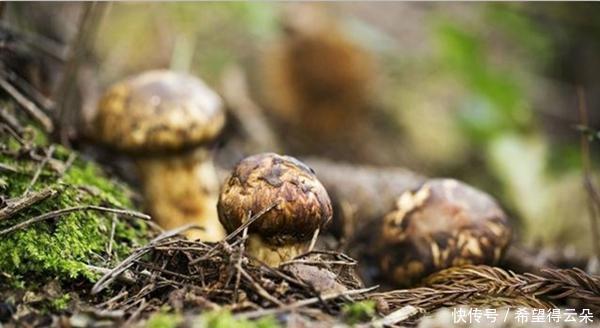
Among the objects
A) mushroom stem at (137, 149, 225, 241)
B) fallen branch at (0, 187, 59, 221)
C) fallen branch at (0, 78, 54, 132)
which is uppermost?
fallen branch at (0, 78, 54, 132)

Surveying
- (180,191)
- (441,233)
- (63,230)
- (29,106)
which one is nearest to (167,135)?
(180,191)

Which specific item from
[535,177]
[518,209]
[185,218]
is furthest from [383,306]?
[535,177]

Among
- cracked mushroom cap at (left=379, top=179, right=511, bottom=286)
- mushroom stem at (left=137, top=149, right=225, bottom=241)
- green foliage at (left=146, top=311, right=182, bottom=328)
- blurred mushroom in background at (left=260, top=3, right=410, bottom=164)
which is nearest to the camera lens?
green foliage at (left=146, top=311, right=182, bottom=328)

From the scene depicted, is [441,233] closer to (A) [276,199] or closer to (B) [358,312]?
(A) [276,199]

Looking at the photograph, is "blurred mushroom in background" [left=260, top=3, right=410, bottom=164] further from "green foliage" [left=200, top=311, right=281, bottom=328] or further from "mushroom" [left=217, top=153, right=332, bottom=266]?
"green foliage" [left=200, top=311, right=281, bottom=328]

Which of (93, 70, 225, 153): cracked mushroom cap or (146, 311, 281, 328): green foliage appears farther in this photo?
(93, 70, 225, 153): cracked mushroom cap

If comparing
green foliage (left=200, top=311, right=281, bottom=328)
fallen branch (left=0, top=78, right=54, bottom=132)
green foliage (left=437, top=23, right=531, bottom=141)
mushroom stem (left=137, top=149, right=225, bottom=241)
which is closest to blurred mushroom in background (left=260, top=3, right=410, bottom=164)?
green foliage (left=437, top=23, right=531, bottom=141)
